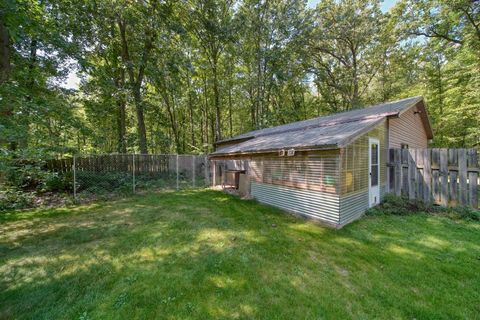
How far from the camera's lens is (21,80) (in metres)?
7.41

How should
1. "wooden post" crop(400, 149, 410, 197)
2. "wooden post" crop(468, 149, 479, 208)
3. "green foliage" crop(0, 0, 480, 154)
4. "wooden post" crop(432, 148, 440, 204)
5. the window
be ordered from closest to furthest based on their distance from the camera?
"wooden post" crop(468, 149, 479, 208)
"wooden post" crop(432, 148, 440, 204)
the window
"wooden post" crop(400, 149, 410, 197)
"green foliage" crop(0, 0, 480, 154)

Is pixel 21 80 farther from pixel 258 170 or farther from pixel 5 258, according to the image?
pixel 258 170

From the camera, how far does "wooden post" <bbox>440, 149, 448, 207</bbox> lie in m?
6.02

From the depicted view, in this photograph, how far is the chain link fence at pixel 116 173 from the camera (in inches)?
344

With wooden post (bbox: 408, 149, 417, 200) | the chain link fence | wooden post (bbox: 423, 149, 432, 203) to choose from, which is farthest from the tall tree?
the chain link fence

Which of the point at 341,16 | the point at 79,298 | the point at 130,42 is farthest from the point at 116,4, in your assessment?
the point at 341,16

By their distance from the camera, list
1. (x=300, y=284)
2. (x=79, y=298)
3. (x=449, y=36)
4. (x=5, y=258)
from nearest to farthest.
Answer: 1. (x=79, y=298)
2. (x=300, y=284)
3. (x=5, y=258)
4. (x=449, y=36)

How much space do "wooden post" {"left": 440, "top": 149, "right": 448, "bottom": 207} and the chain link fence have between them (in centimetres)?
1001

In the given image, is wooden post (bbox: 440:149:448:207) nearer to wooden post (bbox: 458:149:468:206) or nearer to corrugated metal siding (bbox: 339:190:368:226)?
wooden post (bbox: 458:149:468:206)

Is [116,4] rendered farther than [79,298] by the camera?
Yes

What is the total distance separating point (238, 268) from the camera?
3438 millimetres

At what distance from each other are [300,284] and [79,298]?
312 centimetres

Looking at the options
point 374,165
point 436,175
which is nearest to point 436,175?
point 436,175

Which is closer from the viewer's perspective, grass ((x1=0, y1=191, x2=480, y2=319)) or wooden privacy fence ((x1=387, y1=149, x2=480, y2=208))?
grass ((x1=0, y1=191, x2=480, y2=319))
